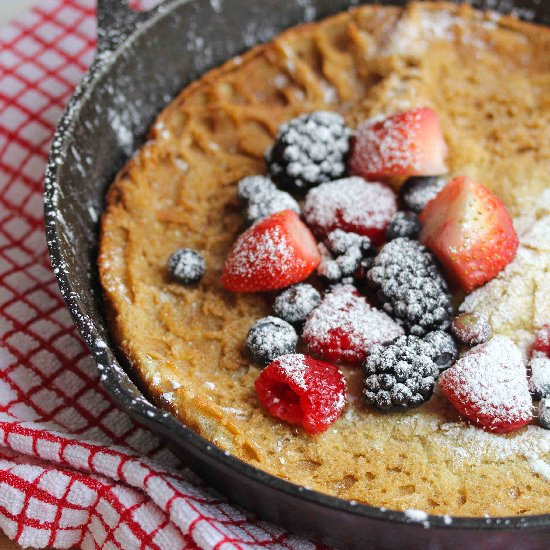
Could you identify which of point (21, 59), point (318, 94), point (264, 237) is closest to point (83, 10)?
point (21, 59)

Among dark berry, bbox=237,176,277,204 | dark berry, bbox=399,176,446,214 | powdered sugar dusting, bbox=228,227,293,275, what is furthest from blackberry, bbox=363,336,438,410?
dark berry, bbox=237,176,277,204

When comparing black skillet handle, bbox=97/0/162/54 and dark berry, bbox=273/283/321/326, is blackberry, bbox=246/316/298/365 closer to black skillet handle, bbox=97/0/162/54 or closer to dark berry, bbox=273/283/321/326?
dark berry, bbox=273/283/321/326

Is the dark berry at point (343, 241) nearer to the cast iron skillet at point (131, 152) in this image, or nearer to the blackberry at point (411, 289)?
the blackberry at point (411, 289)

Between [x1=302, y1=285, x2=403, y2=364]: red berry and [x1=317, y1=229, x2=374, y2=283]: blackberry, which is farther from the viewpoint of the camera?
[x1=317, y1=229, x2=374, y2=283]: blackberry

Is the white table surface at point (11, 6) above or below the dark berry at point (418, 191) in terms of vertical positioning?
above

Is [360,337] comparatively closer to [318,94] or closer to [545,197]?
[545,197]

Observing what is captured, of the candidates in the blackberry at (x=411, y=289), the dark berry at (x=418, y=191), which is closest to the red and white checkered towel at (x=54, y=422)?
the blackberry at (x=411, y=289)

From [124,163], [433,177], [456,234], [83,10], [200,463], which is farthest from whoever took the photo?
[83,10]
